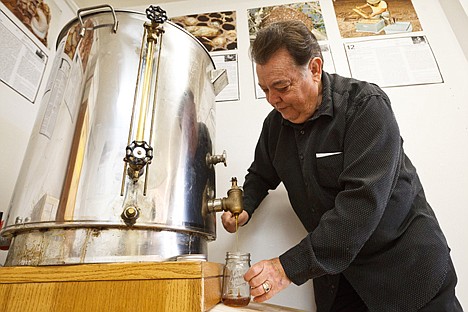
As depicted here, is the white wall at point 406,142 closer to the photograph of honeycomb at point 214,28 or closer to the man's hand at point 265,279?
the photograph of honeycomb at point 214,28

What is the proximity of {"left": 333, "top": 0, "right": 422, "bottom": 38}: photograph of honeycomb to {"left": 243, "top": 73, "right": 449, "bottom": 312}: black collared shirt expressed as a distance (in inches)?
24.7

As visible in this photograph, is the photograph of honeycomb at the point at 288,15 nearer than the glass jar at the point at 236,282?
No

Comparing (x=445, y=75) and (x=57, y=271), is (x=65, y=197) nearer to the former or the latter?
(x=57, y=271)

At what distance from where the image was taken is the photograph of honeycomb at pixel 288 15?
4.51ft

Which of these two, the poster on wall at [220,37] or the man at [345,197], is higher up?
the poster on wall at [220,37]

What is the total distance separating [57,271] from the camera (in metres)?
0.47

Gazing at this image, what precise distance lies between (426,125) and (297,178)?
622 millimetres

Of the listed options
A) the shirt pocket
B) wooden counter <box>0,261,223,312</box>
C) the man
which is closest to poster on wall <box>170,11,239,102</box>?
the man

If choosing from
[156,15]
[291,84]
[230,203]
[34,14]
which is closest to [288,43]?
[291,84]

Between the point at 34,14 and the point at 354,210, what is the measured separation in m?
→ 1.30

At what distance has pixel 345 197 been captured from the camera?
0.63 metres

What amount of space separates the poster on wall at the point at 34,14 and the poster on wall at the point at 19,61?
2.1 inches

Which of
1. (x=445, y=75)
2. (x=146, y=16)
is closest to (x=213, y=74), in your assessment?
(x=146, y=16)

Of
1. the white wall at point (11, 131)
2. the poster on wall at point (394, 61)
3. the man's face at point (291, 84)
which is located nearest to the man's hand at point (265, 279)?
the man's face at point (291, 84)
